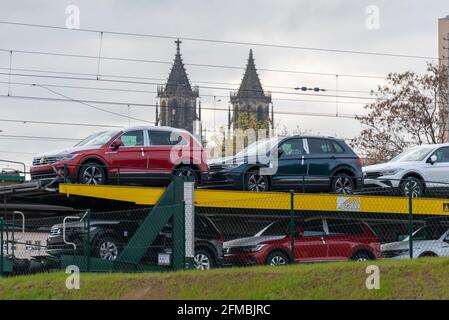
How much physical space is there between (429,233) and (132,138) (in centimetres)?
724

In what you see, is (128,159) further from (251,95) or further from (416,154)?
(251,95)

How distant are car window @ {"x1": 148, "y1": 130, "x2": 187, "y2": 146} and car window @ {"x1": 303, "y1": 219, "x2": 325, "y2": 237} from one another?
3.26 meters

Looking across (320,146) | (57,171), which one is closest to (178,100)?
(320,146)

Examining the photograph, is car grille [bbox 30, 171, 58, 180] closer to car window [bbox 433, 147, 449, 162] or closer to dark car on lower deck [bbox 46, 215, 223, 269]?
dark car on lower deck [bbox 46, 215, 223, 269]

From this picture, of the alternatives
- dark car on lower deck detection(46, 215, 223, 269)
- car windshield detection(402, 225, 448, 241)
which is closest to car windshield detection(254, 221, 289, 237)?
dark car on lower deck detection(46, 215, 223, 269)

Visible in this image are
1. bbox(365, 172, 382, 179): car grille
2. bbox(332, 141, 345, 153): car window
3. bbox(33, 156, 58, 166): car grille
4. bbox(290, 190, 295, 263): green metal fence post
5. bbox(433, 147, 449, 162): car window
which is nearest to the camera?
bbox(290, 190, 295, 263): green metal fence post

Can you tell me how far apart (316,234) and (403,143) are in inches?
1113

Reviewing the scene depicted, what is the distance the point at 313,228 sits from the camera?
23500 mm

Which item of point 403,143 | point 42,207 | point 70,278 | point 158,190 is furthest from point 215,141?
point 70,278

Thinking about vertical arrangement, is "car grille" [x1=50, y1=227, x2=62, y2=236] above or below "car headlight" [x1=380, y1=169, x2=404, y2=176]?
below

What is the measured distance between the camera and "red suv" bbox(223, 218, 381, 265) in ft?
72.7

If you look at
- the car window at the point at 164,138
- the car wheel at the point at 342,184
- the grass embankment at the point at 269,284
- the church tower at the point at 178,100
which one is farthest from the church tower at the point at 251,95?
the grass embankment at the point at 269,284

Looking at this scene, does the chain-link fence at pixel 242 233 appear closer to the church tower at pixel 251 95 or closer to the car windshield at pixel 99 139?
the car windshield at pixel 99 139

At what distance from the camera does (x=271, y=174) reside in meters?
23.6
